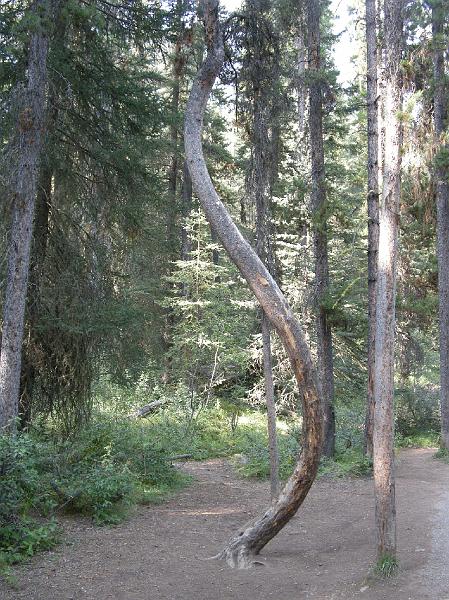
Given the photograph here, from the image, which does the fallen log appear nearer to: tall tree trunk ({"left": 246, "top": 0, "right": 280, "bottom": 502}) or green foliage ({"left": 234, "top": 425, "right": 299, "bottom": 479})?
green foliage ({"left": 234, "top": 425, "right": 299, "bottom": 479})

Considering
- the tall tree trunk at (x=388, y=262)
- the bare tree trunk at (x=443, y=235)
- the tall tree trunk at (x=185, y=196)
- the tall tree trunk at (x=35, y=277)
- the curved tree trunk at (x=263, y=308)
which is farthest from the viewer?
the tall tree trunk at (x=185, y=196)

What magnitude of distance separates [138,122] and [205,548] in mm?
8098

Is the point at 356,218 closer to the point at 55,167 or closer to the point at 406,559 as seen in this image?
the point at 55,167

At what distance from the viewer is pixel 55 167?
434 inches

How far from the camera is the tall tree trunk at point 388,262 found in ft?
24.3

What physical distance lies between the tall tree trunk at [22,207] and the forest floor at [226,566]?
2.63m

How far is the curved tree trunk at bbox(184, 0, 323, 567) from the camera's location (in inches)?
313

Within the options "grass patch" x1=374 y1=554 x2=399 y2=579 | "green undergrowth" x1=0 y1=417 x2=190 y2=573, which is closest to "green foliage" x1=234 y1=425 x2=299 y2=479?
"green undergrowth" x1=0 y1=417 x2=190 y2=573

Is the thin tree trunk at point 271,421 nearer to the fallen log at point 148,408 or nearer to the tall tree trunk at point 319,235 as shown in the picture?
the tall tree trunk at point 319,235

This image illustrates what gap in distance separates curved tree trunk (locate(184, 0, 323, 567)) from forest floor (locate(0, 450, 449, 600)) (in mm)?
448

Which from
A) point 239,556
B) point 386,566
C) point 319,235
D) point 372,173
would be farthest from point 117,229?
point 386,566


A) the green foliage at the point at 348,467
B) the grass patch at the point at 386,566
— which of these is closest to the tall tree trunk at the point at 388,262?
the grass patch at the point at 386,566

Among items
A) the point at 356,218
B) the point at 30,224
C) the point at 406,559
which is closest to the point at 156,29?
the point at 30,224

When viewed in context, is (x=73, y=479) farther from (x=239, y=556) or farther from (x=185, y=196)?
(x=185, y=196)
